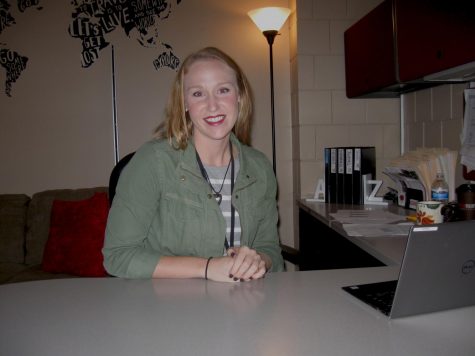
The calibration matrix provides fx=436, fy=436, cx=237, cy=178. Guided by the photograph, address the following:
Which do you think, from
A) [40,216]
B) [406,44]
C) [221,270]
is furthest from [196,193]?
[40,216]

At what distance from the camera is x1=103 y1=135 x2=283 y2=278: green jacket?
1.24 m

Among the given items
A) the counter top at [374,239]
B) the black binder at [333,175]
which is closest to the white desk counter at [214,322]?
the counter top at [374,239]

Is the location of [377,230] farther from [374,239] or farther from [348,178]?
[348,178]

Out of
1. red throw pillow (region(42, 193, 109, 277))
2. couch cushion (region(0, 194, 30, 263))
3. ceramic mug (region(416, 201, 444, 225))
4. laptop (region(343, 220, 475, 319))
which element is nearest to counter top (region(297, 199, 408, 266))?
ceramic mug (region(416, 201, 444, 225))

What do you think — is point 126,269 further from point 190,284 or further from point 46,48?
point 46,48

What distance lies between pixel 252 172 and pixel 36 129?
2238mm

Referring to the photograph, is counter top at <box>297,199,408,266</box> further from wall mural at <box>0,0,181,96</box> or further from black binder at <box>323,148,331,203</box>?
wall mural at <box>0,0,181,96</box>

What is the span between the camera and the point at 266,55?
126 inches

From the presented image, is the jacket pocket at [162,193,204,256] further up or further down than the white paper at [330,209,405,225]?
further up

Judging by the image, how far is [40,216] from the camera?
289 cm

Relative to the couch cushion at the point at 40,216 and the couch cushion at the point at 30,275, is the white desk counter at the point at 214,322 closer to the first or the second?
the couch cushion at the point at 30,275

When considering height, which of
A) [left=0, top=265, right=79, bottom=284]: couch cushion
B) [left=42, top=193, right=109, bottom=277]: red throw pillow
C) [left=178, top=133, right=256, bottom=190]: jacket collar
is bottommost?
[left=0, top=265, right=79, bottom=284]: couch cushion

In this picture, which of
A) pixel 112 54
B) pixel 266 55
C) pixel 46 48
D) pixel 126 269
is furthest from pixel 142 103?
pixel 126 269

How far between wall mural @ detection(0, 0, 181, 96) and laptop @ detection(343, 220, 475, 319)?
2637 mm
